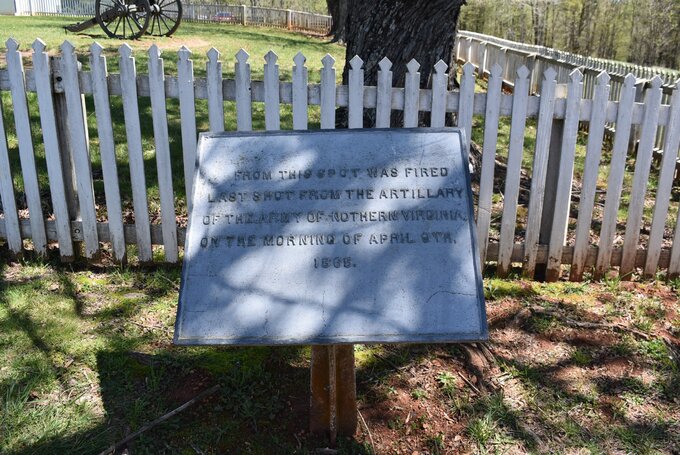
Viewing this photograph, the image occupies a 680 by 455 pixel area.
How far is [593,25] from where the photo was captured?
3828 centimetres

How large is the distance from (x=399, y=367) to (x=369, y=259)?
3.72ft

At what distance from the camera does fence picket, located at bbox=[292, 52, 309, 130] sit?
169 inches

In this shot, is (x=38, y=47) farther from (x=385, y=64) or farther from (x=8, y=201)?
(x=385, y=64)

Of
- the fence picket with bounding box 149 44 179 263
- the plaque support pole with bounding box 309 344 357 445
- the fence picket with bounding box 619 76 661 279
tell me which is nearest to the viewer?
the plaque support pole with bounding box 309 344 357 445

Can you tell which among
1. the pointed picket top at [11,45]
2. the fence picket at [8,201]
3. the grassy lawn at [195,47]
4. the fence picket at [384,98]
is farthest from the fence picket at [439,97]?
the grassy lawn at [195,47]

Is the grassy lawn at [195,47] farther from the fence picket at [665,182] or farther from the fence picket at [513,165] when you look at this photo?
the fence picket at [665,182]

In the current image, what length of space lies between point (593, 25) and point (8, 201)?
39.1 m

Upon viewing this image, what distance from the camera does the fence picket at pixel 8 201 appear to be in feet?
15.2

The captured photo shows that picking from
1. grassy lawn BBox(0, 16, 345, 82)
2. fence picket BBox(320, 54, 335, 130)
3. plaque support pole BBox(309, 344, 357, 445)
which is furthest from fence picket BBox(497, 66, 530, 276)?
grassy lawn BBox(0, 16, 345, 82)

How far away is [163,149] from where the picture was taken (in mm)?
4520

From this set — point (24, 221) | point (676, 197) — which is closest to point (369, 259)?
point (24, 221)

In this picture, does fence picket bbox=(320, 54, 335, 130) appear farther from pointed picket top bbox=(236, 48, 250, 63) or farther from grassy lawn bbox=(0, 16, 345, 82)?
grassy lawn bbox=(0, 16, 345, 82)

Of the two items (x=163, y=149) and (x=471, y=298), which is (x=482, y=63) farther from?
(x=471, y=298)

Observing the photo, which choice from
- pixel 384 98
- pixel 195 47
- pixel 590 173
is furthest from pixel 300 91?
pixel 195 47
